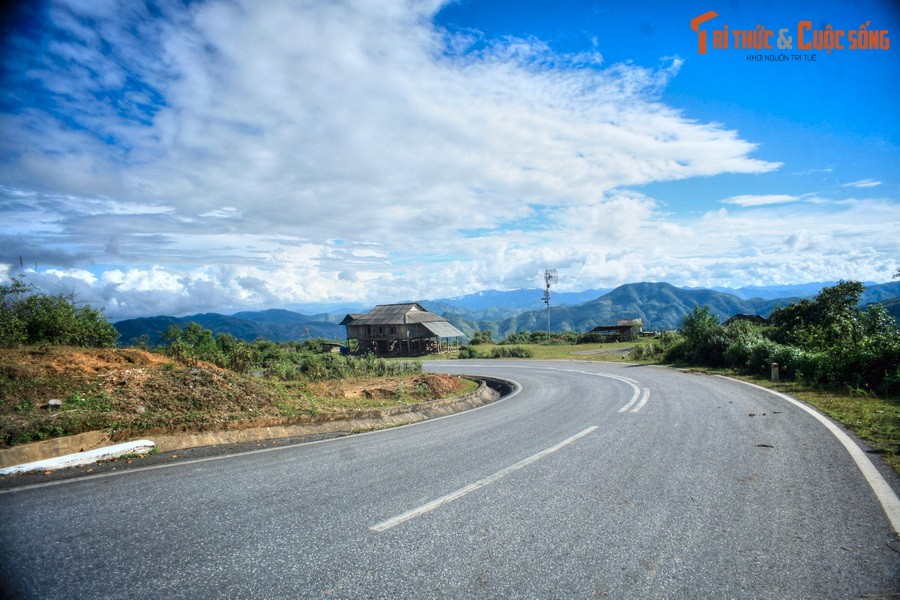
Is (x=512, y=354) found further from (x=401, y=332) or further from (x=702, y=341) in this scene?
(x=702, y=341)

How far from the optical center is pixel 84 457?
18.7ft

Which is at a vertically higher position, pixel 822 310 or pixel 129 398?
pixel 822 310

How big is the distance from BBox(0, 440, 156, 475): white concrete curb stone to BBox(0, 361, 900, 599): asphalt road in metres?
0.70

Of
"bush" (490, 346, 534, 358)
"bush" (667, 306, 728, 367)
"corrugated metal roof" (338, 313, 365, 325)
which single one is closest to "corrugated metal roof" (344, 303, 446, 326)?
"corrugated metal roof" (338, 313, 365, 325)

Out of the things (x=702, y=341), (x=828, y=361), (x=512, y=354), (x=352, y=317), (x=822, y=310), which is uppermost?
(x=822, y=310)

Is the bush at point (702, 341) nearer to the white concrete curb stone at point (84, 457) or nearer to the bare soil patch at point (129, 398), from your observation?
the bare soil patch at point (129, 398)

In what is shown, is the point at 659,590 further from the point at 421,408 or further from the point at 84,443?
the point at 421,408

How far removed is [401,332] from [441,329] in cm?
459

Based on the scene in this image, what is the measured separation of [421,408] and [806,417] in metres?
8.13

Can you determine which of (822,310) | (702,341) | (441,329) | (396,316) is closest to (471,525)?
(702,341)

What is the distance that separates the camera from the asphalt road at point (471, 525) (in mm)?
2998

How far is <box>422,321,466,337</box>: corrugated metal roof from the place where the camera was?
4836cm

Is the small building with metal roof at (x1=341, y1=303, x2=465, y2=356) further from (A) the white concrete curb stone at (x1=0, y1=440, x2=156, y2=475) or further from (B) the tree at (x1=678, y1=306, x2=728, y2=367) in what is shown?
(A) the white concrete curb stone at (x1=0, y1=440, x2=156, y2=475)

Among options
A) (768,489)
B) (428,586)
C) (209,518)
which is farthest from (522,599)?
(768,489)
